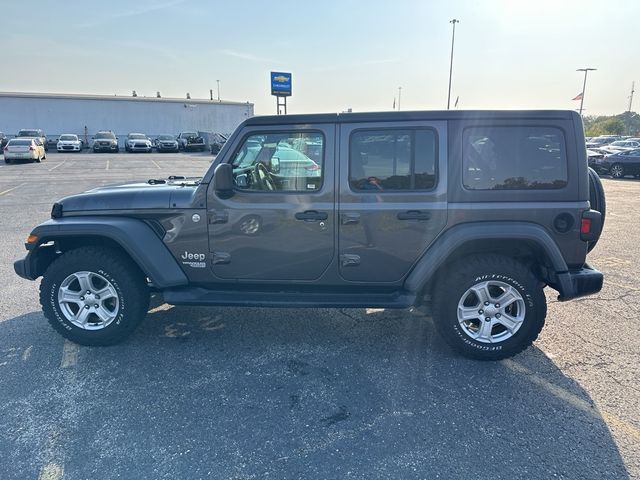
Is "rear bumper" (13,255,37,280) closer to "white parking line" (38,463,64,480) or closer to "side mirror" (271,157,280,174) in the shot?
"white parking line" (38,463,64,480)

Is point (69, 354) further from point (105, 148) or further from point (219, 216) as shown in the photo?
point (105, 148)

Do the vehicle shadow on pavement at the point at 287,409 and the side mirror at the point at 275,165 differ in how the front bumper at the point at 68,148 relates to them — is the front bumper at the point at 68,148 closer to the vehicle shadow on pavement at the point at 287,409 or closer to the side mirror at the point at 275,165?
the vehicle shadow on pavement at the point at 287,409

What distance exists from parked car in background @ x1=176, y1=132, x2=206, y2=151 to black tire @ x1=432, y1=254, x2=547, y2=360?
37.3 m

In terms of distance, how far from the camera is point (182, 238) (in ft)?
11.2

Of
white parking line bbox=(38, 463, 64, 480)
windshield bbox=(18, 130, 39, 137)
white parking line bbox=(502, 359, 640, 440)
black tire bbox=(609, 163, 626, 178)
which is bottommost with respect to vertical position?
white parking line bbox=(38, 463, 64, 480)

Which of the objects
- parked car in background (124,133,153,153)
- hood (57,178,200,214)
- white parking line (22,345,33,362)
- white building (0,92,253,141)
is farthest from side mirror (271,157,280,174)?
white building (0,92,253,141)

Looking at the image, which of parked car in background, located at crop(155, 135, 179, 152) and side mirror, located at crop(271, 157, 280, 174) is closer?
side mirror, located at crop(271, 157, 280, 174)

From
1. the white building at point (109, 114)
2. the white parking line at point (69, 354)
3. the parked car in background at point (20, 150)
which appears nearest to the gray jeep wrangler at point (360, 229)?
the white parking line at point (69, 354)

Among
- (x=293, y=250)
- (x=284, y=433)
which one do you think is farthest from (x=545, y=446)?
(x=293, y=250)

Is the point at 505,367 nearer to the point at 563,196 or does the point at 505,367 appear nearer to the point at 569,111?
the point at 563,196

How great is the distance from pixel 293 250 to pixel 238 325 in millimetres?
1123

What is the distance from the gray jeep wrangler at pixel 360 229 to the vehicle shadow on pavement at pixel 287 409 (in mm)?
386

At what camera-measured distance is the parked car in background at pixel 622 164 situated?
58.1 feet

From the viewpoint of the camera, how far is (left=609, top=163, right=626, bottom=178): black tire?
59.4ft
